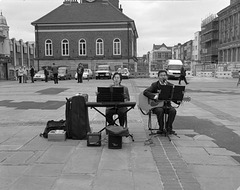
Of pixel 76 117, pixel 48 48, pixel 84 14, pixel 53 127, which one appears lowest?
pixel 53 127

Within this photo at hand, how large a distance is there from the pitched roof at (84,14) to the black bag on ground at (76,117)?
46715 mm

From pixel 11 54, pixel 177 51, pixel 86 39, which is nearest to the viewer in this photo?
pixel 86 39

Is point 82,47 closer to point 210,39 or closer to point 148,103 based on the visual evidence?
point 210,39

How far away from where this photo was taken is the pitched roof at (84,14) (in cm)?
5319

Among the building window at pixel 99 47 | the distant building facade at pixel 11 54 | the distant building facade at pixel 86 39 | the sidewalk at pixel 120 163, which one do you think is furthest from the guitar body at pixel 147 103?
the building window at pixel 99 47

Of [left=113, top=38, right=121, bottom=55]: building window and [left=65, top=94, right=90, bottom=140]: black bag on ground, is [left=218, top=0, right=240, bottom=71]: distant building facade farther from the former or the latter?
[left=65, top=94, right=90, bottom=140]: black bag on ground

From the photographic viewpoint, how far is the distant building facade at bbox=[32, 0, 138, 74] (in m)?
52.8

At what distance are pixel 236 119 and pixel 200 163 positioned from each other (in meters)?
4.85

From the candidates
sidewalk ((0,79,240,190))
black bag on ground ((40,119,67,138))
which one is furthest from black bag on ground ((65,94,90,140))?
black bag on ground ((40,119,67,138))

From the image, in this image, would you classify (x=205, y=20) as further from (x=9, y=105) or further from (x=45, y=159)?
(x=45, y=159)

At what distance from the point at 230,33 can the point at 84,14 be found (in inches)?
1328

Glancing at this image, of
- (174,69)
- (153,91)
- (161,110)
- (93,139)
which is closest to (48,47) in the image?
(174,69)

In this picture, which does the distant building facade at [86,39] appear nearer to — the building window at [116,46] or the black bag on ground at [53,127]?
the building window at [116,46]

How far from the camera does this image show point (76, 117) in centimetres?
692
